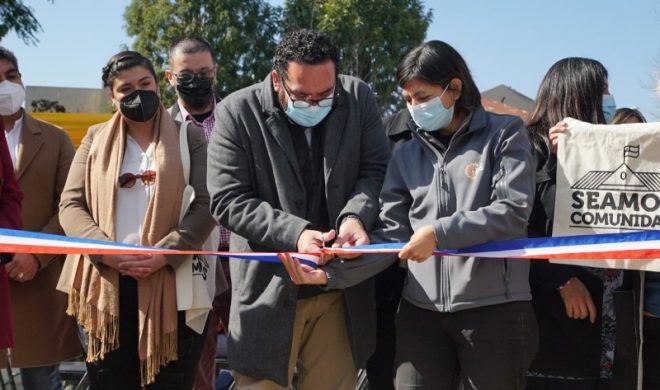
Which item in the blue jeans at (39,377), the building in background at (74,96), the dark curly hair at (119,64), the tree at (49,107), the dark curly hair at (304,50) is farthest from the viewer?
the building in background at (74,96)

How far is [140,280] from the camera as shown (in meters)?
3.65

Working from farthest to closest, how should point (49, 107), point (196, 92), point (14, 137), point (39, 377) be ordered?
1. point (49, 107)
2. point (196, 92)
3. point (14, 137)
4. point (39, 377)

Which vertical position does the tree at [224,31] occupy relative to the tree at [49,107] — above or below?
above

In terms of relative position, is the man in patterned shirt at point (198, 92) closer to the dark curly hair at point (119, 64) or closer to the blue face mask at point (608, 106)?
the dark curly hair at point (119, 64)

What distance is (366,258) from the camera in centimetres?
327

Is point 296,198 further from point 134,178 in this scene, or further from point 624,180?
point 624,180

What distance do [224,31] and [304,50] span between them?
85.5 ft

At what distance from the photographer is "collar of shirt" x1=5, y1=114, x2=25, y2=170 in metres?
4.42

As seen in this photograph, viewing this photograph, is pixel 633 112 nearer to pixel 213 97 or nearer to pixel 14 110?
pixel 213 97

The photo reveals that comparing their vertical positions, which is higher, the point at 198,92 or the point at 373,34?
the point at 373,34

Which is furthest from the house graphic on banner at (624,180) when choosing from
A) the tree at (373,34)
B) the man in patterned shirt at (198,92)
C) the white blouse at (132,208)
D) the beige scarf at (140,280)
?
the tree at (373,34)

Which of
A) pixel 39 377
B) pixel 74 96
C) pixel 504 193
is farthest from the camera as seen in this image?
pixel 74 96

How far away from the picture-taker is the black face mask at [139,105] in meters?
3.80

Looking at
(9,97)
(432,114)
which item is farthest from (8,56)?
(432,114)
